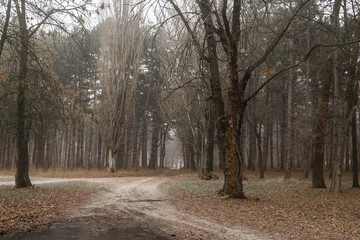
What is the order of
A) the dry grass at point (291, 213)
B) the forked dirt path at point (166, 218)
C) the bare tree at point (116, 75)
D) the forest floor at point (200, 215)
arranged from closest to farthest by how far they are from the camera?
1. the forked dirt path at point (166, 218)
2. the forest floor at point (200, 215)
3. the dry grass at point (291, 213)
4. the bare tree at point (116, 75)

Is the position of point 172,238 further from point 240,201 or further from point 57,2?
point 57,2

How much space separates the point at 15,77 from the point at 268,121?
84.7 ft

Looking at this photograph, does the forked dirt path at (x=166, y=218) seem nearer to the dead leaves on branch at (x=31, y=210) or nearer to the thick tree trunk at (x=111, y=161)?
the dead leaves on branch at (x=31, y=210)

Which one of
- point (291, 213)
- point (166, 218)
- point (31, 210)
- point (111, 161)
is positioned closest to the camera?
point (166, 218)

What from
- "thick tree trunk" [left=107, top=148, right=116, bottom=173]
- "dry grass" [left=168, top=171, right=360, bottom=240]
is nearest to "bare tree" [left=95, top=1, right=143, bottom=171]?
"thick tree trunk" [left=107, top=148, right=116, bottom=173]

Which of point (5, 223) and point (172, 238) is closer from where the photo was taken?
point (172, 238)

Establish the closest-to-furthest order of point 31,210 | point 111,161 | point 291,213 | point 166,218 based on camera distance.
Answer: point 166,218 → point 31,210 → point 291,213 → point 111,161

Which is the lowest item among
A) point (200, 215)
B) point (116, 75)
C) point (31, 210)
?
point (200, 215)

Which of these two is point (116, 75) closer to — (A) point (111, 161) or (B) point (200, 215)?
(A) point (111, 161)

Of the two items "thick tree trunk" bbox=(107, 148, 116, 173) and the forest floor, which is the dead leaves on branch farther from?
"thick tree trunk" bbox=(107, 148, 116, 173)

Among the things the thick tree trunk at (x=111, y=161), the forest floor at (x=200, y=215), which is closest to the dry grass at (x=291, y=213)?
the forest floor at (x=200, y=215)

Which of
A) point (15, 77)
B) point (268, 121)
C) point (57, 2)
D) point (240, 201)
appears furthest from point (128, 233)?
point (268, 121)

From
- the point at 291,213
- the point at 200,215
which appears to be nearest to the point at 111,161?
the point at 200,215

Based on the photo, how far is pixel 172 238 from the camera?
547cm
